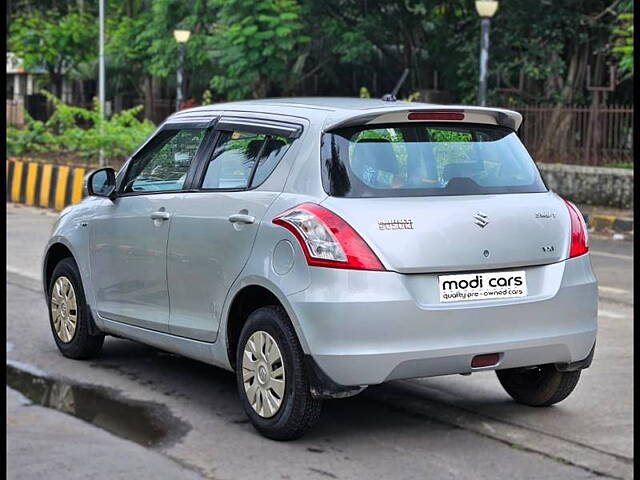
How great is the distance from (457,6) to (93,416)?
26648mm

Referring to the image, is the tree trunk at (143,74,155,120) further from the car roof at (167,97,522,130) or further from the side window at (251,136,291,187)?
the side window at (251,136,291,187)

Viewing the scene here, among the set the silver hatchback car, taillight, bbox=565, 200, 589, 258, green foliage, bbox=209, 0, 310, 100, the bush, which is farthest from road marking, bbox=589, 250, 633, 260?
green foliage, bbox=209, 0, 310, 100

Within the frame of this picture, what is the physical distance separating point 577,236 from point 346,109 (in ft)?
4.30

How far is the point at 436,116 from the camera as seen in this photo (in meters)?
6.52

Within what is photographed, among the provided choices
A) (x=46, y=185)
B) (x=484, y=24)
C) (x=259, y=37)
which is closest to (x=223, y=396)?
(x=46, y=185)

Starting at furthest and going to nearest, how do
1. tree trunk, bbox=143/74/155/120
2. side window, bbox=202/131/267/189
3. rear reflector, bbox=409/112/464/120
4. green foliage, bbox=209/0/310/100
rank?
1. tree trunk, bbox=143/74/155/120
2. green foliage, bbox=209/0/310/100
3. side window, bbox=202/131/267/189
4. rear reflector, bbox=409/112/464/120

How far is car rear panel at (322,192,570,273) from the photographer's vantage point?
602 centimetres

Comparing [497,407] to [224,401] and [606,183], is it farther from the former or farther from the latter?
[606,183]

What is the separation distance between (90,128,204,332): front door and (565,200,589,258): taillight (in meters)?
2.07

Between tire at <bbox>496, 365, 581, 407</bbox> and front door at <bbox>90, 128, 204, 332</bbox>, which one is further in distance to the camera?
front door at <bbox>90, 128, 204, 332</bbox>

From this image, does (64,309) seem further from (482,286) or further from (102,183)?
(482,286)

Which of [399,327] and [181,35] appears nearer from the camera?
[399,327]

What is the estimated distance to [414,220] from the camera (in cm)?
609

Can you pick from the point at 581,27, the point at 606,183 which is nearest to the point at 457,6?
the point at 581,27
